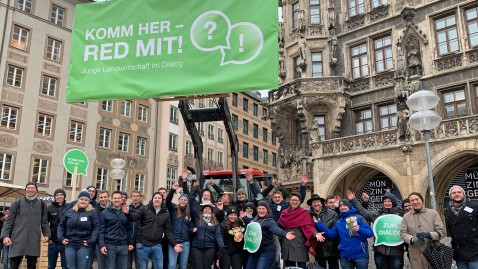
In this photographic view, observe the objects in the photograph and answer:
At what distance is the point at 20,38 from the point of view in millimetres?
29781

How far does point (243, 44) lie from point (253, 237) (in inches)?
138

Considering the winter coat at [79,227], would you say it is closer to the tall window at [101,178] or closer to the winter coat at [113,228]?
the winter coat at [113,228]

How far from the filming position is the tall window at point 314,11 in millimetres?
25688

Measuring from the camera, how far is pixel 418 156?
65.2ft

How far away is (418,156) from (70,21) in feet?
90.3

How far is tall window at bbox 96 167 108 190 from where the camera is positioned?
33219 millimetres

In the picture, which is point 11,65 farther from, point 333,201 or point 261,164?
point 261,164

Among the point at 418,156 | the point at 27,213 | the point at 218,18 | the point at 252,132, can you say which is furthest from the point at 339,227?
the point at 252,132

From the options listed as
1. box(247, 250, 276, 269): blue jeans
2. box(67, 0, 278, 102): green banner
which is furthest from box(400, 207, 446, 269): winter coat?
box(67, 0, 278, 102): green banner

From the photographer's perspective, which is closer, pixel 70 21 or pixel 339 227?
pixel 339 227

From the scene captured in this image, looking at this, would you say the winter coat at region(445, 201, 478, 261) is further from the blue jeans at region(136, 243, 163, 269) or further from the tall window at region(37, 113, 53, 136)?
the tall window at region(37, 113, 53, 136)

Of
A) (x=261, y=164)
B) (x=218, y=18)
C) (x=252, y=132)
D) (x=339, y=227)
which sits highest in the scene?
(x=252, y=132)

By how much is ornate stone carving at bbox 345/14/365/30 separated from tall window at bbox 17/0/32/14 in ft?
72.3

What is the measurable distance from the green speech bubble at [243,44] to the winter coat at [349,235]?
355cm
